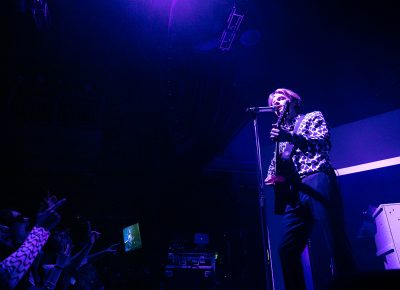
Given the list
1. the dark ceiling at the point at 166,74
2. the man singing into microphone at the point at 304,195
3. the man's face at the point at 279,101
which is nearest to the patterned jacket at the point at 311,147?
the man singing into microphone at the point at 304,195

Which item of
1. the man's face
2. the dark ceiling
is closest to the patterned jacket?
the man's face

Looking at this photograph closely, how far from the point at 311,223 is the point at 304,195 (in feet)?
0.76

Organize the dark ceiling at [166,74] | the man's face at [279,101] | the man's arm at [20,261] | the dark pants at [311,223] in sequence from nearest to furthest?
the man's arm at [20,261], the dark pants at [311,223], the man's face at [279,101], the dark ceiling at [166,74]

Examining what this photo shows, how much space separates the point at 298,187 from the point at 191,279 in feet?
17.1

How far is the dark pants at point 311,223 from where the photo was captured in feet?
6.73

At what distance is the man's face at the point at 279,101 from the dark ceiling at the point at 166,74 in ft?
6.83

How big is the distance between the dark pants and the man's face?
65 centimetres

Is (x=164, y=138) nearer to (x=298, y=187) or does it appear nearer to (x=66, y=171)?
(x=66, y=171)

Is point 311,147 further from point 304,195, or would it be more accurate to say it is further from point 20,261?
point 20,261

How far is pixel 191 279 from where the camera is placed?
22.4 ft

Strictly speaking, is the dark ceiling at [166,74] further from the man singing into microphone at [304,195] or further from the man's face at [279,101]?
the man singing into microphone at [304,195]

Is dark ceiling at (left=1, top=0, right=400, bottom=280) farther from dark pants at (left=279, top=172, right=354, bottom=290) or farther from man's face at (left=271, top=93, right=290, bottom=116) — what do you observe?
dark pants at (left=279, top=172, right=354, bottom=290)

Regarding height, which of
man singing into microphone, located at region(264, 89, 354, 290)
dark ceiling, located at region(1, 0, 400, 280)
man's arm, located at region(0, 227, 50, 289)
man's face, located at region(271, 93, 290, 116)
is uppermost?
dark ceiling, located at region(1, 0, 400, 280)

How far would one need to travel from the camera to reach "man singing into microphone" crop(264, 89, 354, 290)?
2107 mm
